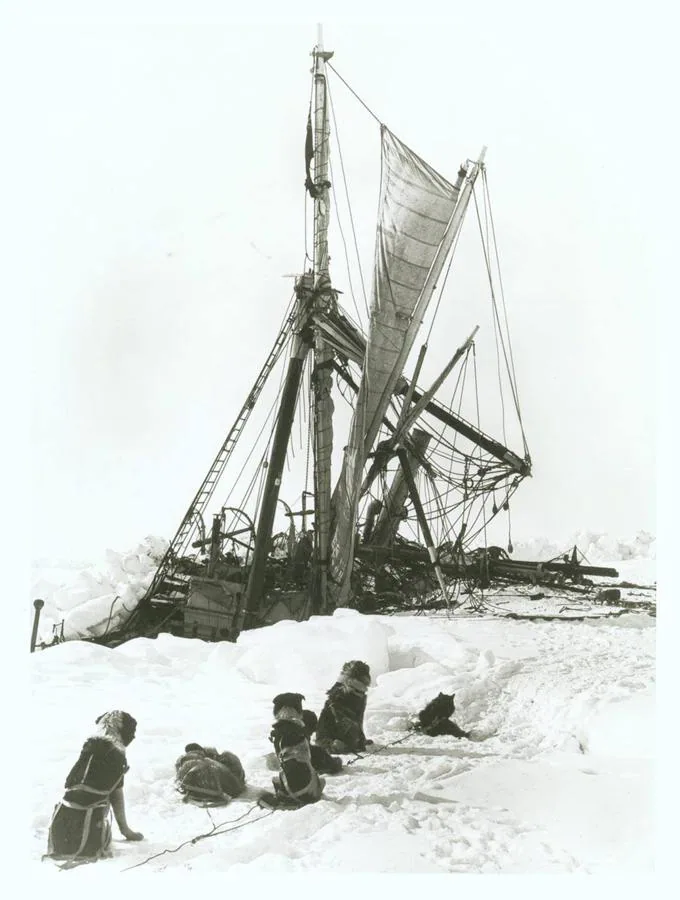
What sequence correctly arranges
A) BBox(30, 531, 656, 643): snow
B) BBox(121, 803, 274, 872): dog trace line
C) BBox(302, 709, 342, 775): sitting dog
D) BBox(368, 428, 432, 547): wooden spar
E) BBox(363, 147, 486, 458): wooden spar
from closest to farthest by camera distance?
BBox(121, 803, 274, 872): dog trace line, BBox(302, 709, 342, 775): sitting dog, BBox(30, 531, 656, 643): snow, BBox(363, 147, 486, 458): wooden spar, BBox(368, 428, 432, 547): wooden spar

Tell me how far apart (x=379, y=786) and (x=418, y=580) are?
273 inches

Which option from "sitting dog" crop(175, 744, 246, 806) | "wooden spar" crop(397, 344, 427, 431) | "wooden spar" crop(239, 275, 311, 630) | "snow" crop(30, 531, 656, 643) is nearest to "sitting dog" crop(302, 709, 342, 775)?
"sitting dog" crop(175, 744, 246, 806)

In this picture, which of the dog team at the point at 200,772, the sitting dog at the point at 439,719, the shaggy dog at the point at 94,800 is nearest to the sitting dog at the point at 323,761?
the dog team at the point at 200,772

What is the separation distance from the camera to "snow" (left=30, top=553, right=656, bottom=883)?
4.94 metres

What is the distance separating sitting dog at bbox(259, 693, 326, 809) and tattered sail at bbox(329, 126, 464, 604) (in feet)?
17.3

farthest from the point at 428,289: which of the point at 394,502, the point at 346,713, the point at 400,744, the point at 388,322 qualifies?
the point at 400,744

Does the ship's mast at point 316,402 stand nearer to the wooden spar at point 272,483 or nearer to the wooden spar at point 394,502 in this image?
the wooden spar at point 272,483

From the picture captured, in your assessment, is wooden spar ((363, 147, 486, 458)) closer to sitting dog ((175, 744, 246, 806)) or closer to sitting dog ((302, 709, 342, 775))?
sitting dog ((302, 709, 342, 775))

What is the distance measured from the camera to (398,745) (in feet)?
18.7

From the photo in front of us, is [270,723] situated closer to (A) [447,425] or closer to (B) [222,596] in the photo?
(B) [222,596]

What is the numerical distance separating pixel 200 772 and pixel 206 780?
0.21 ft

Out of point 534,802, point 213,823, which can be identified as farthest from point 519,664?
point 213,823

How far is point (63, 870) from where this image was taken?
500 cm

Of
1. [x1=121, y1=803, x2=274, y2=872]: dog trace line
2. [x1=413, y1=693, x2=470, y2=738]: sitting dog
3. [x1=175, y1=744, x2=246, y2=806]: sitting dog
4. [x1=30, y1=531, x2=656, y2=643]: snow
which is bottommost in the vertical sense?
[x1=121, y1=803, x2=274, y2=872]: dog trace line
